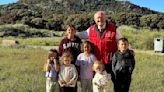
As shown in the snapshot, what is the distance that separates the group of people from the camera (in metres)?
8.28

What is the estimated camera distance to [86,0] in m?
98.1

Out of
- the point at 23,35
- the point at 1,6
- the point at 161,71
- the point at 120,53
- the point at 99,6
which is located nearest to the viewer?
the point at 120,53

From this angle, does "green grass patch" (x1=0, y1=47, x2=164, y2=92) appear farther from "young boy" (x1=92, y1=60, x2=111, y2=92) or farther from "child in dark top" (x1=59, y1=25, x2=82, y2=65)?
"child in dark top" (x1=59, y1=25, x2=82, y2=65)

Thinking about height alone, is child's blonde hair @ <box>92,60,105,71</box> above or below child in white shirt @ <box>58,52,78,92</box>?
above

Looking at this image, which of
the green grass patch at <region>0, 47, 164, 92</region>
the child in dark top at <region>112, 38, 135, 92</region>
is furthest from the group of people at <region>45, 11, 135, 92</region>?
the green grass patch at <region>0, 47, 164, 92</region>

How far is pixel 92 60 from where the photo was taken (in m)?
8.38

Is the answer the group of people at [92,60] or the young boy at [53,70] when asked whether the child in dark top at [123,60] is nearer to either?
the group of people at [92,60]

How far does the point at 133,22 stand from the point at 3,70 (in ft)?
146

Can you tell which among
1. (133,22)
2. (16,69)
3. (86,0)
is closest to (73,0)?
(86,0)

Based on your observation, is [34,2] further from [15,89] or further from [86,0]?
[15,89]

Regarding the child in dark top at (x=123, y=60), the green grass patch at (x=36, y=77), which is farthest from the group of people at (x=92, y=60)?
the green grass patch at (x=36, y=77)

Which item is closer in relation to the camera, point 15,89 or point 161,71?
point 15,89

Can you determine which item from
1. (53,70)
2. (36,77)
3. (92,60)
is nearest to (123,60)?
(92,60)

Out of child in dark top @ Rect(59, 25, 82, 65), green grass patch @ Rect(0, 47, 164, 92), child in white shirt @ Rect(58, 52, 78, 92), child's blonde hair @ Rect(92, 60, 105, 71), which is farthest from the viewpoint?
green grass patch @ Rect(0, 47, 164, 92)
